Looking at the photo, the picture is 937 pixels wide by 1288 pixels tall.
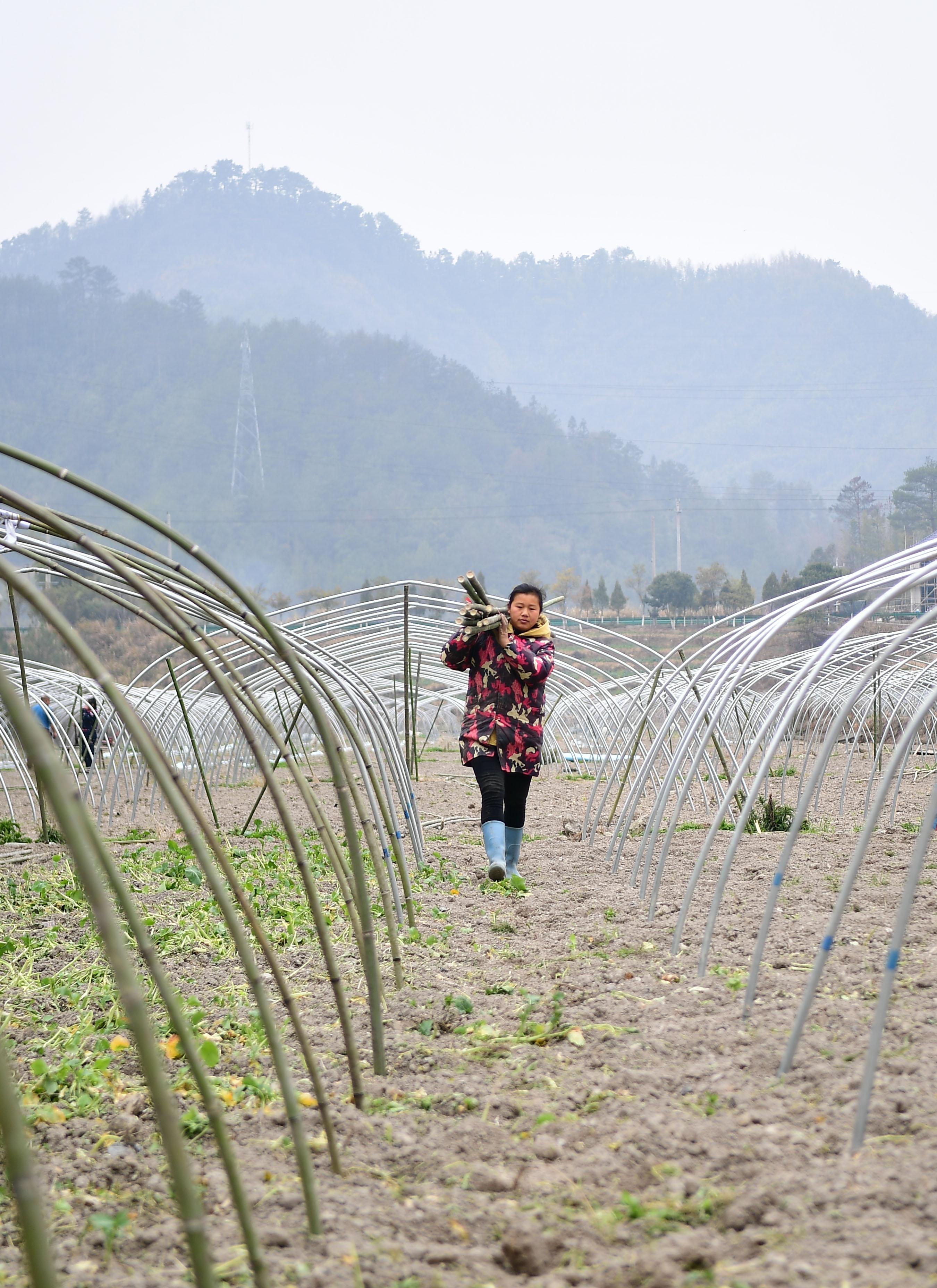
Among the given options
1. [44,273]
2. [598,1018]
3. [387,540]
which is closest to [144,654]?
[598,1018]

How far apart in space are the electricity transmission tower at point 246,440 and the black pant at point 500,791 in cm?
12494

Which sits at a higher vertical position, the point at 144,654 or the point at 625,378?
the point at 625,378

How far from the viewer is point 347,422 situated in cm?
14012

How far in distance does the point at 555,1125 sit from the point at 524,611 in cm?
406

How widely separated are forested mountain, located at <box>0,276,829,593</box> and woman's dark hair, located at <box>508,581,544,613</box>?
105 metres

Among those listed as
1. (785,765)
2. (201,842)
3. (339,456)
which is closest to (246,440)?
(339,456)

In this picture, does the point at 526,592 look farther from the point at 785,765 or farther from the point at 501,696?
the point at 785,765

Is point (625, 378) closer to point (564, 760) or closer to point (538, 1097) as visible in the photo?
point (564, 760)

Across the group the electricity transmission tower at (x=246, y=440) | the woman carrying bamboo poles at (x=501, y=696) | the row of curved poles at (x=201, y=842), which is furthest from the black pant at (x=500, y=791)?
the electricity transmission tower at (x=246, y=440)

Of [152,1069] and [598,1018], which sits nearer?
[152,1069]

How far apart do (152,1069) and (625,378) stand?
20639 cm

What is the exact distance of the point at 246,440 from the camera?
134 meters

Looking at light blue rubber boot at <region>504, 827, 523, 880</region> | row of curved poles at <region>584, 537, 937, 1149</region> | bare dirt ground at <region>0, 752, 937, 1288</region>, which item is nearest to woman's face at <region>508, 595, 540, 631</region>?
row of curved poles at <region>584, 537, 937, 1149</region>

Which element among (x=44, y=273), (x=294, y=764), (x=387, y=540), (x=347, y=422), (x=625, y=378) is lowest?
(x=294, y=764)
